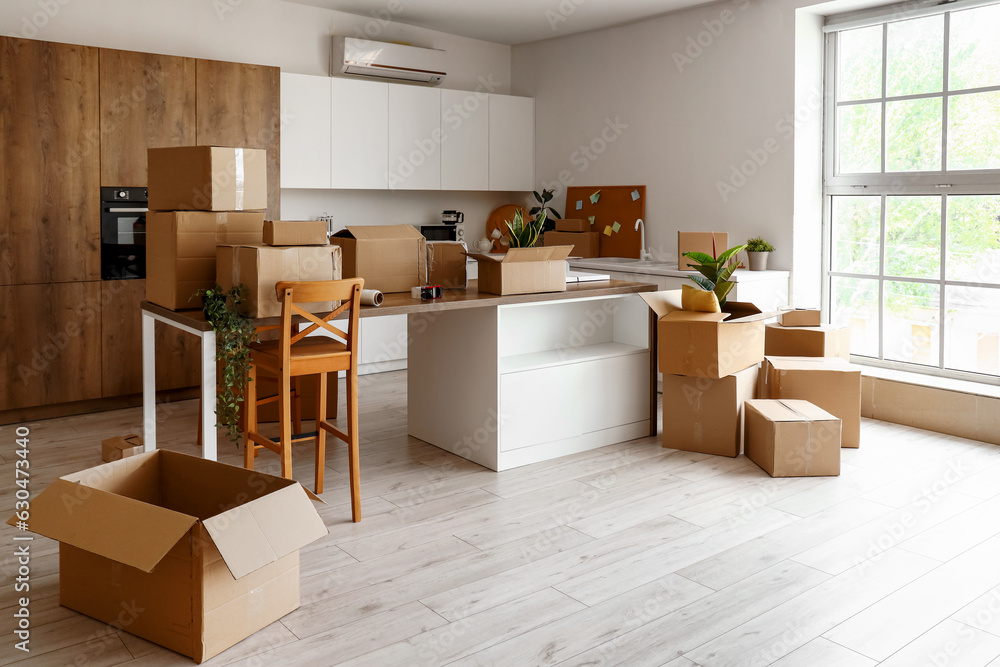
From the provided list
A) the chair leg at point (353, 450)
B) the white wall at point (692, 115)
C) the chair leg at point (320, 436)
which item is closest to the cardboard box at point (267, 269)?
the chair leg at point (353, 450)

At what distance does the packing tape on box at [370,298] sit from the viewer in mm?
3191

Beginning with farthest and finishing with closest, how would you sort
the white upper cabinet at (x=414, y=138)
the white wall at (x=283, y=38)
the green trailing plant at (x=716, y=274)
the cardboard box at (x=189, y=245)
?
the white upper cabinet at (x=414, y=138) → the white wall at (x=283, y=38) → the green trailing plant at (x=716, y=274) → the cardboard box at (x=189, y=245)

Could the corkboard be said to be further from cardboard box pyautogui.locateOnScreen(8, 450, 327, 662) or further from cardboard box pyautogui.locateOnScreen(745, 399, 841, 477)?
cardboard box pyautogui.locateOnScreen(8, 450, 327, 662)

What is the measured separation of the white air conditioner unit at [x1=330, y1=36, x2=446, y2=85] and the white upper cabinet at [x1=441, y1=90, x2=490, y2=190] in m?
0.22

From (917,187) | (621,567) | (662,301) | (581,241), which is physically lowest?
(621,567)

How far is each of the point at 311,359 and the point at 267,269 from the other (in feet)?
1.30

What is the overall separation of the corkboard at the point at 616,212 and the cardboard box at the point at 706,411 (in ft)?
7.35

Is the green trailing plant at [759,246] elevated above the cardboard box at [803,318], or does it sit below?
above

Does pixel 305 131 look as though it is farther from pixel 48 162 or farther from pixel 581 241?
pixel 581 241

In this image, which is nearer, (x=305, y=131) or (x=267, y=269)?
(x=267, y=269)

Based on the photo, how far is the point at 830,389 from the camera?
4.10m

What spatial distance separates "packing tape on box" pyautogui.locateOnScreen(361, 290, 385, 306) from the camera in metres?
3.19

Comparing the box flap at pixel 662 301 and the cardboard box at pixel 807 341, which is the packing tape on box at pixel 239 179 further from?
the cardboard box at pixel 807 341

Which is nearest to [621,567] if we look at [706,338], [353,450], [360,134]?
[353,450]
